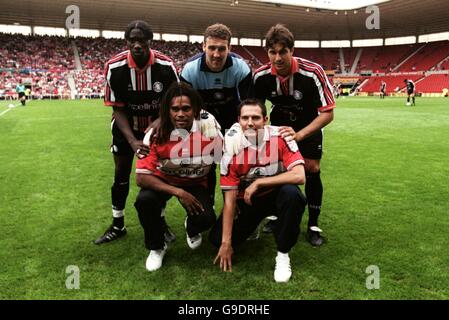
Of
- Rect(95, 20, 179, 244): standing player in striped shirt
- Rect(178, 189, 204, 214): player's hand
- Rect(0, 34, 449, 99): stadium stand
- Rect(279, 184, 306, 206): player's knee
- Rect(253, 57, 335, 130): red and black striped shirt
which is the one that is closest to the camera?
Rect(279, 184, 306, 206): player's knee

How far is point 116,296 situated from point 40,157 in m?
6.26

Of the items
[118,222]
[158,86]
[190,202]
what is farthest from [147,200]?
[158,86]

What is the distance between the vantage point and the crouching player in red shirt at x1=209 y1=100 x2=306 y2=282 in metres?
3.10

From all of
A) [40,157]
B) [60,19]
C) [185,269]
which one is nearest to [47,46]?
[60,19]

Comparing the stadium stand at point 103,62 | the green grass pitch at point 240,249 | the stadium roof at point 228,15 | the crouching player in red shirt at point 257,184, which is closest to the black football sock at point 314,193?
the green grass pitch at point 240,249

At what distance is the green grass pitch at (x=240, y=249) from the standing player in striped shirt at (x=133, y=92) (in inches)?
20.3

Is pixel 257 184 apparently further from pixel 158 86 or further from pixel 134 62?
pixel 134 62

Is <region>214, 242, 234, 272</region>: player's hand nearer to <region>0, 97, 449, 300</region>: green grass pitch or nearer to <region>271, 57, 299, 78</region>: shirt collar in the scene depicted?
<region>0, 97, 449, 300</region>: green grass pitch

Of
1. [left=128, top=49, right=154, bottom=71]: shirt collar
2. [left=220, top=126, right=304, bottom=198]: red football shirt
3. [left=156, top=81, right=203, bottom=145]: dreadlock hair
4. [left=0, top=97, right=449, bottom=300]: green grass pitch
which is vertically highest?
[left=128, top=49, right=154, bottom=71]: shirt collar

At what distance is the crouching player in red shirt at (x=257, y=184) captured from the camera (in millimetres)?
3104

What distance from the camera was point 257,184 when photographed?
3.19m

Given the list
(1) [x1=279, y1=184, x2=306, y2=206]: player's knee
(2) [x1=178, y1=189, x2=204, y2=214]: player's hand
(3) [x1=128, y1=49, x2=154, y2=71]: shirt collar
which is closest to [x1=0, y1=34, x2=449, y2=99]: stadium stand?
(3) [x1=128, y1=49, x2=154, y2=71]: shirt collar

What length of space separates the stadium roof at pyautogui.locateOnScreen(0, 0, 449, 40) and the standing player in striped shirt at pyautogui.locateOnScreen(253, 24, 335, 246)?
34976mm

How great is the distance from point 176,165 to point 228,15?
134 ft
